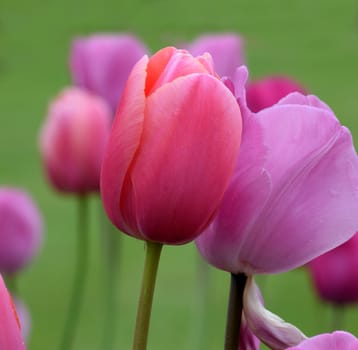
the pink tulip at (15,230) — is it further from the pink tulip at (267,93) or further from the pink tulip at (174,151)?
the pink tulip at (174,151)

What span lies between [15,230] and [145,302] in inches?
31.4

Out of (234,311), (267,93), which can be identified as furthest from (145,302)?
(267,93)

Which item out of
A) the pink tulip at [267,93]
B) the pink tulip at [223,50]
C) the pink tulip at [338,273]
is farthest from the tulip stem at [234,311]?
the pink tulip at [223,50]

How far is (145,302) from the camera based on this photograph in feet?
1.03

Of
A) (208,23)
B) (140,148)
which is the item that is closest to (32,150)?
(208,23)

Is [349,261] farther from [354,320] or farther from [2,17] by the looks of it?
[2,17]

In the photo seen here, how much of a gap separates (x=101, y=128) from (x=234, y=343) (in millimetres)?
761

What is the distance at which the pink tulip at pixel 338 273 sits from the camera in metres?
0.87

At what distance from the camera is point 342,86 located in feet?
12.1

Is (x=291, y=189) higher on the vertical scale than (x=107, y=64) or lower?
higher

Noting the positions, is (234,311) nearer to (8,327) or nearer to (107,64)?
(8,327)

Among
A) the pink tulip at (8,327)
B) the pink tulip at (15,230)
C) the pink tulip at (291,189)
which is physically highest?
the pink tulip at (291,189)

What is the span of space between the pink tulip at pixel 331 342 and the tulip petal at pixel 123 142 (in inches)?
2.6

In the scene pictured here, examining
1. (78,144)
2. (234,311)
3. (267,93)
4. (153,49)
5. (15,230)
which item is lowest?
(153,49)
